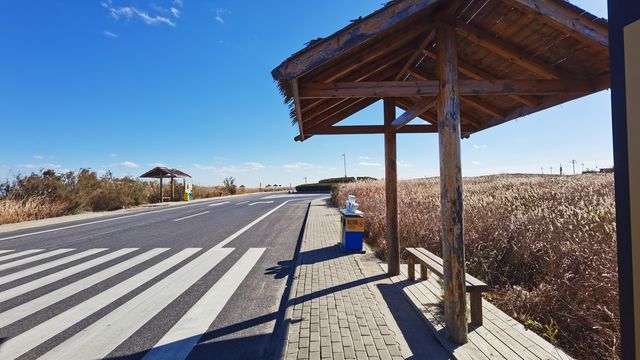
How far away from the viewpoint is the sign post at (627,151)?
1.47 m

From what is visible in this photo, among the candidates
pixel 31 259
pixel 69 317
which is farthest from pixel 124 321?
pixel 31 259

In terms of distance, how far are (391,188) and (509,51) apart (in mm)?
2666

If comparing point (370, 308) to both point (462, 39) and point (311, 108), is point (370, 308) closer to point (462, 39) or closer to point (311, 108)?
point (311, 108)

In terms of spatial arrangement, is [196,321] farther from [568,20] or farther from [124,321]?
[568,20]

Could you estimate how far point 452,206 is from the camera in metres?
3.22

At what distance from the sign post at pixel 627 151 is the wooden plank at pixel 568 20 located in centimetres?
162

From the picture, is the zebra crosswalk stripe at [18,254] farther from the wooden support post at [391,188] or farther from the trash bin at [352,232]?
the wooden support post at [391,188]

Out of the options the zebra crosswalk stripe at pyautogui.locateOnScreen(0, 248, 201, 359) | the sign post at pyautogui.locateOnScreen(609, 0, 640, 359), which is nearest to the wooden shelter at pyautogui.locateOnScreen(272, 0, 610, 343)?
the sign post at pyautogui.locateOnScreen(609, 0, 640, 359)

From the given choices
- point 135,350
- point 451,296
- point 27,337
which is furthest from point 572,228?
point 27,337

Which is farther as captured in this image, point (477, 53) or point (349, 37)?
point (477, 53)

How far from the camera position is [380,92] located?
364cm

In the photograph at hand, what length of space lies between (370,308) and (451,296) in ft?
4.11

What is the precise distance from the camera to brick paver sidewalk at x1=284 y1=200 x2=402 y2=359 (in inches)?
124

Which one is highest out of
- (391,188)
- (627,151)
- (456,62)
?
(456,62)
